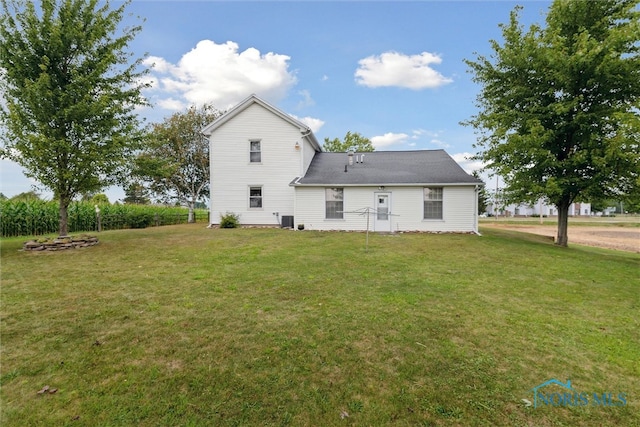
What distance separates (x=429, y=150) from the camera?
60.4 feet

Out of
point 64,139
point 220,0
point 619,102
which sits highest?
point 220,0

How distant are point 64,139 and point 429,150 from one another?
60.2ft

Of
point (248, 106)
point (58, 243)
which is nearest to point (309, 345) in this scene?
point (58, 243)

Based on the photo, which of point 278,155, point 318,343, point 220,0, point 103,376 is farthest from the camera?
point 278,155

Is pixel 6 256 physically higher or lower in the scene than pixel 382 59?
lower

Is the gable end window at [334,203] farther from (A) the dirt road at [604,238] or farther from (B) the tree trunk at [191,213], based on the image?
(B) the tree trunk at [191,213]

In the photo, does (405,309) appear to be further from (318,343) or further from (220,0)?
(220,0)

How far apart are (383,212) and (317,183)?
388cm

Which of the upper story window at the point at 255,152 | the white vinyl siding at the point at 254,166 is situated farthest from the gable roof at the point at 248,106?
the upper story window at the point at 255,152

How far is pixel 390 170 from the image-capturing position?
16156 mm

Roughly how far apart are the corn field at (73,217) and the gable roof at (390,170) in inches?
511

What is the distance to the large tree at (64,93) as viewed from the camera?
898cm

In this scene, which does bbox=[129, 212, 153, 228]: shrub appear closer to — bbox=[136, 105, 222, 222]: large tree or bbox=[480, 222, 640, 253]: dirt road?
bbox=[136, 105, 222, 222]: large tree

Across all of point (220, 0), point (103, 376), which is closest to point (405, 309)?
point (103, 376)
